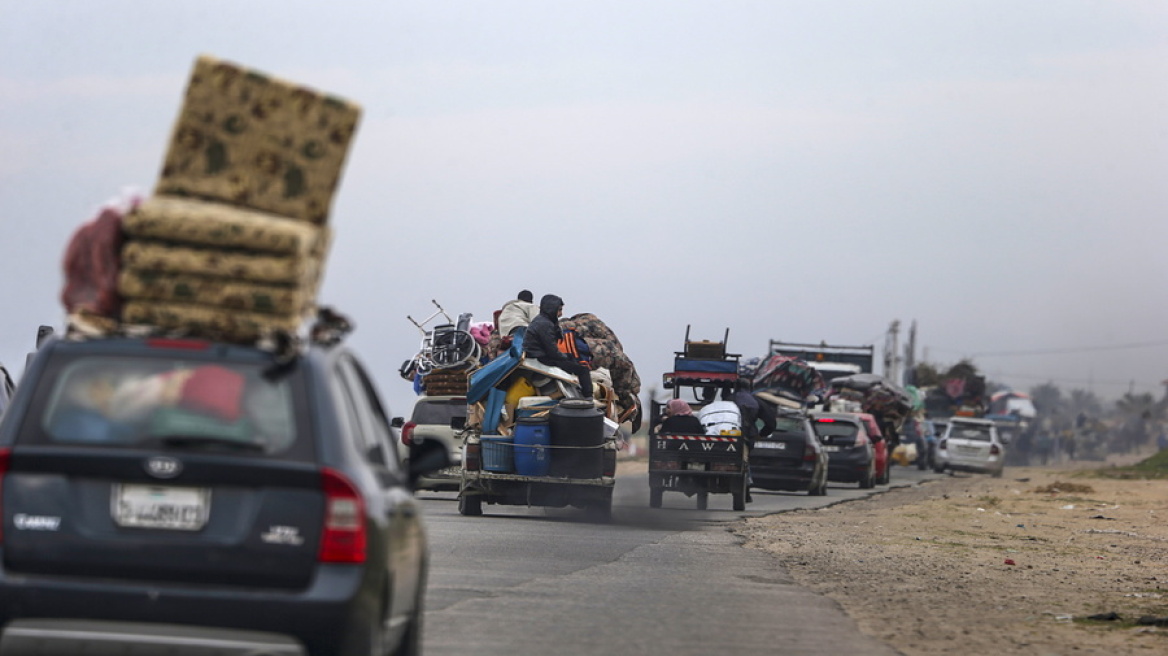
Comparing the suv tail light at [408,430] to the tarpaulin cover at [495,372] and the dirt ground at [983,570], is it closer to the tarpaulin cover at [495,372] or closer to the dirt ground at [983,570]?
the tarpaulin cover at [495,372]

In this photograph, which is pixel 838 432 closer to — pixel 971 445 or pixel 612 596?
pixel 971 445

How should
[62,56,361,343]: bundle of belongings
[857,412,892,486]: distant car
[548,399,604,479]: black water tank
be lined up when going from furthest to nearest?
[857,412,892,486]: distant car → [548,399,604,479]: black water tank → [62,56,361,343]: bundle of belongings

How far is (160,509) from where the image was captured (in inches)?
275

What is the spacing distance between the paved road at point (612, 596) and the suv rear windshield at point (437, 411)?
422 cm

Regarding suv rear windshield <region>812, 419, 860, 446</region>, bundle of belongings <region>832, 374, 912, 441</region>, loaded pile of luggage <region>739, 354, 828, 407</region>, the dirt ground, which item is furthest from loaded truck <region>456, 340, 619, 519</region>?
bundle of belongings <region>832, 374, 912, 441</region>

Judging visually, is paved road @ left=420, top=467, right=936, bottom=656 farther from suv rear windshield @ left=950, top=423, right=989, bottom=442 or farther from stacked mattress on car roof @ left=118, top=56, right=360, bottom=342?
suv rear windshield @ left=950, top=423, right=989, bottom=442

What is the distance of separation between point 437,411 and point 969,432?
108 ft

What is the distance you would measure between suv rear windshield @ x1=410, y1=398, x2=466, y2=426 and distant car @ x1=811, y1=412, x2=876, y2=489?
44.6ft

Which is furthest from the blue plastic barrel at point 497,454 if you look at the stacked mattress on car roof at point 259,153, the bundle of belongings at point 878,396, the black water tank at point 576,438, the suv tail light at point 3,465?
the bundle of belongings at point 878,396

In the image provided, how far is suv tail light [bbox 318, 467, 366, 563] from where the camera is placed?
6977mm

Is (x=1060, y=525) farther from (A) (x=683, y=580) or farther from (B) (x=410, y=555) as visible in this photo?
(B) (x=410, y=555)

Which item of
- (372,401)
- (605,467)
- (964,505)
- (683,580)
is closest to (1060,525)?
(964,505)

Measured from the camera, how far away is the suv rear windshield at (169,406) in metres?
7.05

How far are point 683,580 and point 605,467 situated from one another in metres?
6.95
